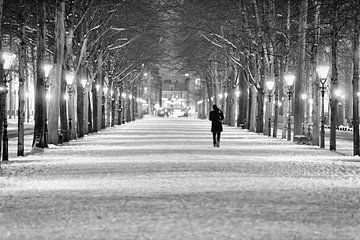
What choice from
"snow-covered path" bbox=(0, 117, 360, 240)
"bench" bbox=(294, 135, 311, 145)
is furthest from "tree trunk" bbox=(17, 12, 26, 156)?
"bench" bbox=(294, 135, 311, 145)

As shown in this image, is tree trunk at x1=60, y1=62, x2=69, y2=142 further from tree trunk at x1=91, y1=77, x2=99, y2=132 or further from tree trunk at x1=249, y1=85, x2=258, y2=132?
tree trunk at x1=249, y1=85, x2=258, y2=132

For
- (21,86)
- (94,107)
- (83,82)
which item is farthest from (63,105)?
(94,107)

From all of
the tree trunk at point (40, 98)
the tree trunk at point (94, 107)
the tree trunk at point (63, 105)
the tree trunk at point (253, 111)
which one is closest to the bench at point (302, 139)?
the tree trunk at point (63, 105)

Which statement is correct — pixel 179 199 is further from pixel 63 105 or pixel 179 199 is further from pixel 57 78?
pixel 63 105

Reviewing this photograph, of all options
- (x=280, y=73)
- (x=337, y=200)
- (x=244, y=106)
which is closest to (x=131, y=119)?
(x=244, y=106)

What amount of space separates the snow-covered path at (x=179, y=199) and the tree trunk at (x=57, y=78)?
36.2ft

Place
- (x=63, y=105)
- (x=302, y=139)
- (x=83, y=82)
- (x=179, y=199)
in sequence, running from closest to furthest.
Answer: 1. (x=179, y=199)
2. (x=63, y=105)
3. (x=302, y=139)
4. (x=83, y=82)

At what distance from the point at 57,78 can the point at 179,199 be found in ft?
86.3

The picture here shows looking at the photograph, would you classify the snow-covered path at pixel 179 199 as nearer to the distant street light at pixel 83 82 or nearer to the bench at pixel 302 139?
the bench at pixel 302 139

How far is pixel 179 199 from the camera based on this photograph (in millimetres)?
16984

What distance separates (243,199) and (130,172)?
7.93 metres

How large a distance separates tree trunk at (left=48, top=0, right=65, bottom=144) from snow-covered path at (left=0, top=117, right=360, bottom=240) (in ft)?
36.2

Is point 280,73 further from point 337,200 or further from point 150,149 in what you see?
point 337,200

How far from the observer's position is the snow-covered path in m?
12.8
